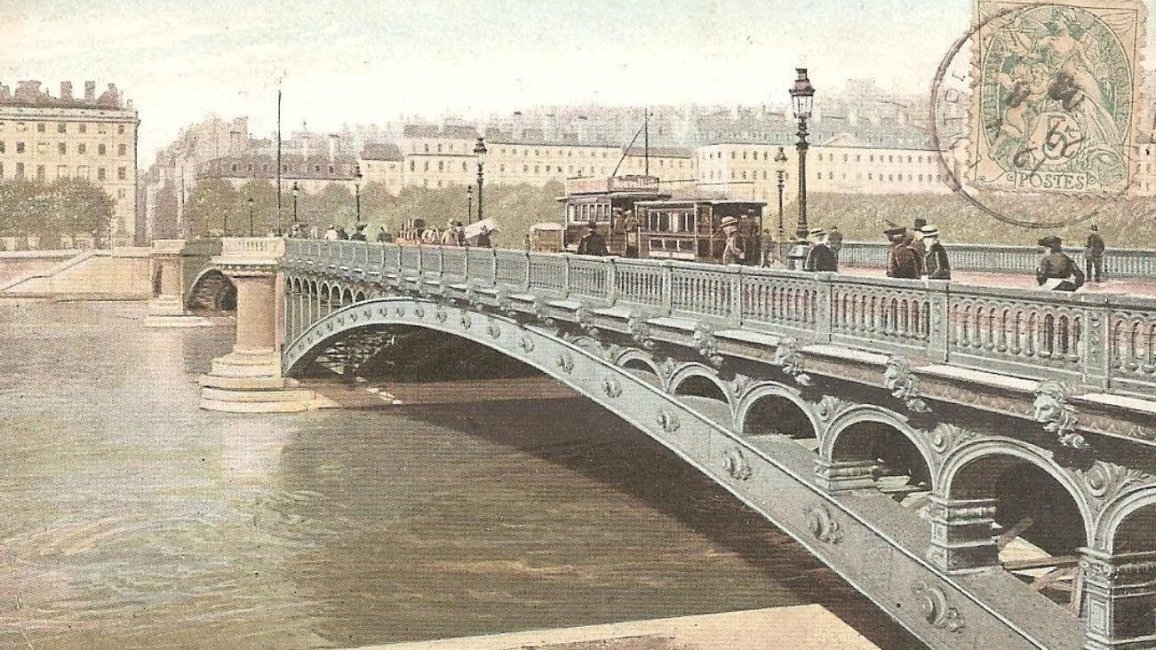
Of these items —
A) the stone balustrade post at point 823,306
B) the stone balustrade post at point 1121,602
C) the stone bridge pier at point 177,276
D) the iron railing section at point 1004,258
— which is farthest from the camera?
the stone bridge pier at point 177,276

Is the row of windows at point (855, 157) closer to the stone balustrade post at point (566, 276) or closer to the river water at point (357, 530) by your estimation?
the river water at point (357, 530)

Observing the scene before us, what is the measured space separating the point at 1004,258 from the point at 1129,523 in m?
14.8

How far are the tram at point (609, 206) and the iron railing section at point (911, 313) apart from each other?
879 cm

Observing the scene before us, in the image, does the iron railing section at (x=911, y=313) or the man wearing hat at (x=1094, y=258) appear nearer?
the iron railing section at (x=911, y=313)

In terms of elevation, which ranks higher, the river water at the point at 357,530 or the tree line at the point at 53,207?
the tree line at the point at 53,207

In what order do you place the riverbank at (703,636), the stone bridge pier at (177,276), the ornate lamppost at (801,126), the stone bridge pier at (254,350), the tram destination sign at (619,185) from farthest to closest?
the stone bridge pier at (177,276) < the stone bridge pier at (254,350) < the tram destination sign at (619,185) < the riverbank at (703,636) < the ornate lamppost at (801,126)

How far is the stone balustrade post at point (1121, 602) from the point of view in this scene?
9.80 m

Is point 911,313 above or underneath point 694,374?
above

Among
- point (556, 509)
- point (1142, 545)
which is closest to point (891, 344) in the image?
point (1142, 545)

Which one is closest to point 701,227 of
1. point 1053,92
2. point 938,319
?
point 1053,92

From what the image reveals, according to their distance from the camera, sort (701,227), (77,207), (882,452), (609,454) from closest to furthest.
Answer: (882,452), (701,227), (609,454), (77,207)

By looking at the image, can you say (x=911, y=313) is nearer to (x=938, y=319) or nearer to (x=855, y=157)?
(x=938, y=319)

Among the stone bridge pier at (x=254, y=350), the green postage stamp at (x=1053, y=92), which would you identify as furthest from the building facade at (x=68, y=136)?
the green postage stamp at (x=1053, y=92)

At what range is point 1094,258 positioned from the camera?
19953 mm
